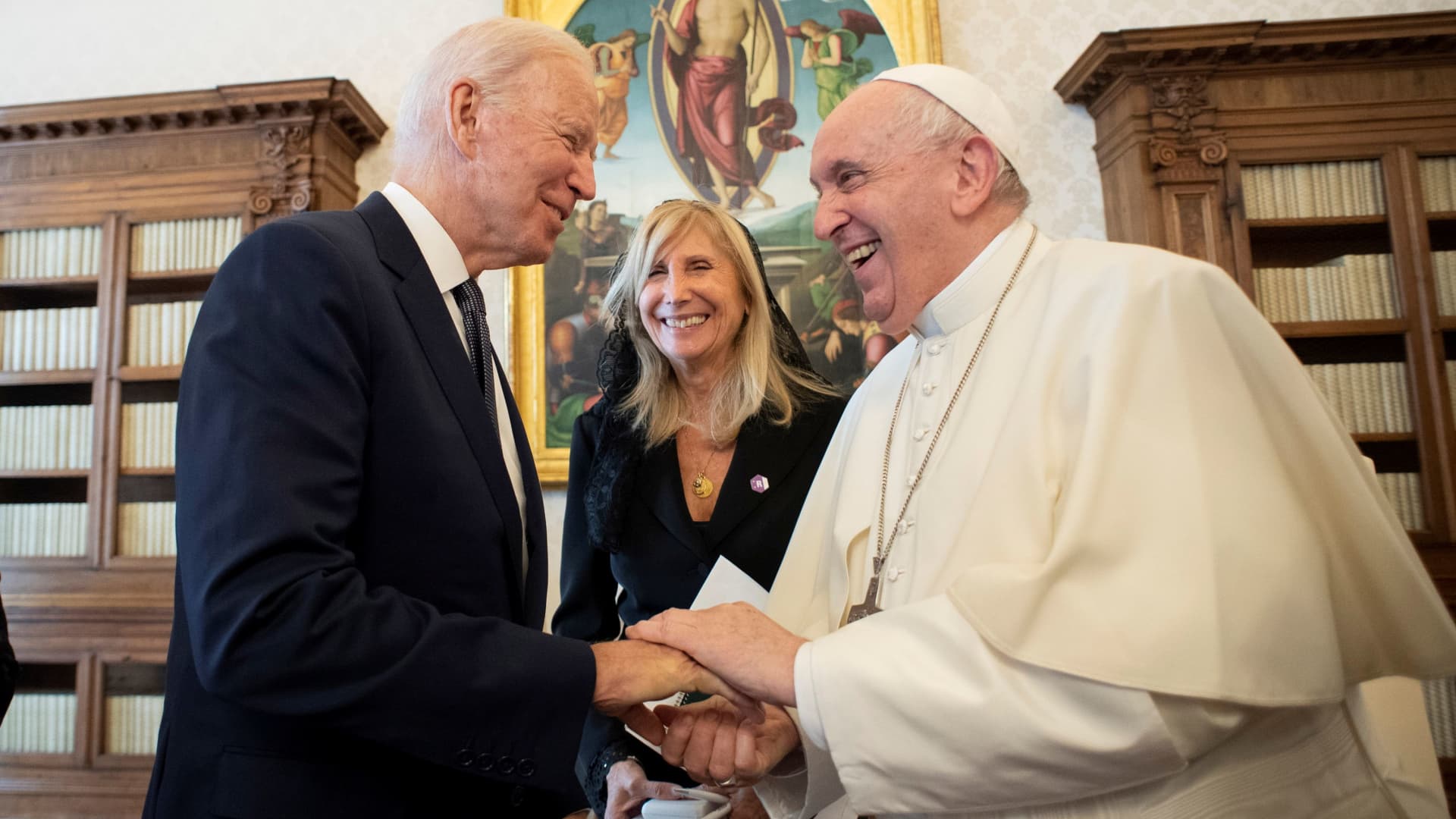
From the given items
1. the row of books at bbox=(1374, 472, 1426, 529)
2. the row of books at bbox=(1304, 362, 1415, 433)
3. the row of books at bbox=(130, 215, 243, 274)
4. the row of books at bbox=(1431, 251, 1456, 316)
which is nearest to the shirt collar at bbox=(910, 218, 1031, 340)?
the row of books at bbox=(1304, 362, 1415, 433)

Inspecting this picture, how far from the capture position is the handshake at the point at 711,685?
1.33 metres

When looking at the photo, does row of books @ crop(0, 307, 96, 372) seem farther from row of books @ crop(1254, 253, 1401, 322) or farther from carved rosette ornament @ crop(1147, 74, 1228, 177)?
row of books @ crop(1254, 253, 1401, 322)

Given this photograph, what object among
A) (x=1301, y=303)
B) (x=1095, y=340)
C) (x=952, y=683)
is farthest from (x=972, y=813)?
(x=1301, y=303)

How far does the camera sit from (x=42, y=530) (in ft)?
14.0

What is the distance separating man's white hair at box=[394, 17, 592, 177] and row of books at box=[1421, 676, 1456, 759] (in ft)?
14.0

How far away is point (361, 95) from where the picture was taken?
4.48 m

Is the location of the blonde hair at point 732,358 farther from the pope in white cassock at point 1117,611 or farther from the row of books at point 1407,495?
the row of books at point 1407,495

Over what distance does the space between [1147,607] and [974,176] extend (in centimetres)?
89

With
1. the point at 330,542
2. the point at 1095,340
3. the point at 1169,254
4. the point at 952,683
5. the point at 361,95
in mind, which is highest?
the point at 361,95

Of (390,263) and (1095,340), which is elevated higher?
(390,263)

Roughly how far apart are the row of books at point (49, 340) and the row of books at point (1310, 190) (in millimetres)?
5369

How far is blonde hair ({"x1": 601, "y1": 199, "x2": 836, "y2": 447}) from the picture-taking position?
2.40 metres

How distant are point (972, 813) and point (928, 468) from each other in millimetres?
560

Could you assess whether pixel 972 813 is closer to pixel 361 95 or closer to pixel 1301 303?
pixel 1301 303
